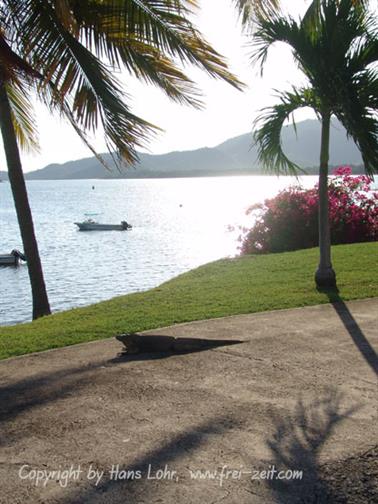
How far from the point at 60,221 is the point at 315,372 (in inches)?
2675

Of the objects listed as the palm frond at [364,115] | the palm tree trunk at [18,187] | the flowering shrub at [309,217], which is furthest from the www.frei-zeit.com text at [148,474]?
the flowering shrub at [309,217]

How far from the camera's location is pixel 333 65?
901 centimetres

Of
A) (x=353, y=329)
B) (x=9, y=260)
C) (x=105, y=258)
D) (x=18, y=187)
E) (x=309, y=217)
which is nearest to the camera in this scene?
(x=353, y=329)

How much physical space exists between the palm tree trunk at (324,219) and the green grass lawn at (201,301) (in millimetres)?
265

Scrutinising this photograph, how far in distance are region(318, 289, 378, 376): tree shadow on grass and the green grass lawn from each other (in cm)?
15

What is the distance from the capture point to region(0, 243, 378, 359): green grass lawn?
8562 millimetres

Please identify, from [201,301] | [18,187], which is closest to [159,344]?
[201,301]

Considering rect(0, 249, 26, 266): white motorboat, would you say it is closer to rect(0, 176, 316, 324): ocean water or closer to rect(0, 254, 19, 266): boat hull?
rect(0, 254, 19, 266): boat hull

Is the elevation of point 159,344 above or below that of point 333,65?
below

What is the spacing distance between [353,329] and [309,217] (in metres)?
12.5

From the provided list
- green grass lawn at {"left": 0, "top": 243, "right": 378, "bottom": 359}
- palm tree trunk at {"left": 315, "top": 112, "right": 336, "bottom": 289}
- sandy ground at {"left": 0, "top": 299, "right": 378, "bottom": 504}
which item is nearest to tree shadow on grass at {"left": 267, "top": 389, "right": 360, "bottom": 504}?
sandy ground at {"left": 0, "top": 299, "right": 378, "bottom": 504}

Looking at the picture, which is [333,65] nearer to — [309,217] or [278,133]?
[278,133]

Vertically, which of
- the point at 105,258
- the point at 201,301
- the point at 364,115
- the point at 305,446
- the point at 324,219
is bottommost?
the point at 105,258

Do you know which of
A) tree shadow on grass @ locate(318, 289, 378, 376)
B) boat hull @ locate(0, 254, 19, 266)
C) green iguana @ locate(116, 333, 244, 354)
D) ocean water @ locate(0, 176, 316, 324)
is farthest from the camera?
boat hull @ locate(0, 254, 19, 266)
